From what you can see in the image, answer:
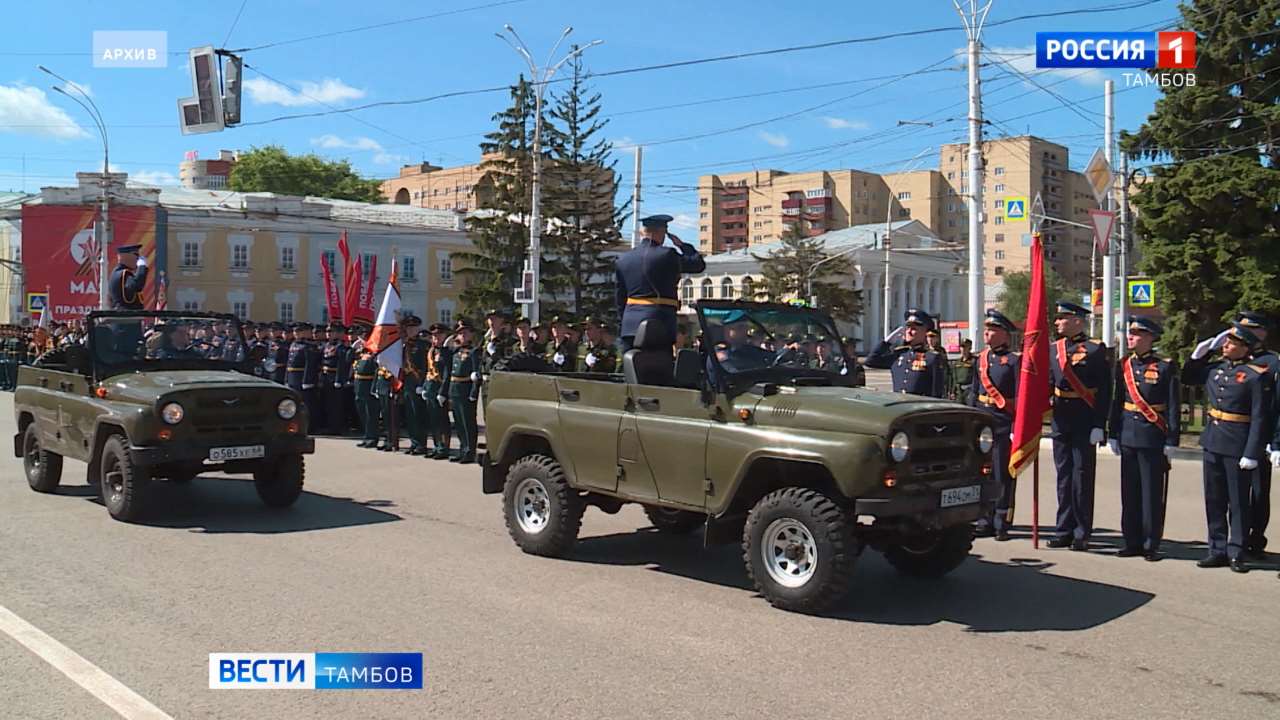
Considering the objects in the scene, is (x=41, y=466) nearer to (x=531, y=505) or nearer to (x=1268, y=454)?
(x=531, y=505)

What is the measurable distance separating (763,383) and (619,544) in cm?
255

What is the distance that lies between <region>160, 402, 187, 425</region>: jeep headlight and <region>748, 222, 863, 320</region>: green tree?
55308 millimetres

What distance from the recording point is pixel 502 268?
47.6 m

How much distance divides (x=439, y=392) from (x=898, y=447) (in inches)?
397

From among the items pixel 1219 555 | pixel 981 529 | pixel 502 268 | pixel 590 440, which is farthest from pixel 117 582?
pixel 502 268

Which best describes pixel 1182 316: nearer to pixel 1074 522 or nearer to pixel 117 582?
pixel 1074 522

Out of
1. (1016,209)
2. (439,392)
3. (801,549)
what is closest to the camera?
(801,549)

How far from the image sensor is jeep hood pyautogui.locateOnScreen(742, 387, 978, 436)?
641 centimetres

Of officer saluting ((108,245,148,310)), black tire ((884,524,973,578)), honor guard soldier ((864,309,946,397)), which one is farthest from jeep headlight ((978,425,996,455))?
officer saluting ((108,245,148,310))

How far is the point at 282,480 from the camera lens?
10234mm

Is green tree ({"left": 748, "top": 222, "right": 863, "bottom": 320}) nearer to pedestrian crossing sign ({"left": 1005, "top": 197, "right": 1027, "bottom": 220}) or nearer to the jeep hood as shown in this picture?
pedestrian crossing sign ({"left": 1005, "top": 197, "right": 1027, "bottom": 220})

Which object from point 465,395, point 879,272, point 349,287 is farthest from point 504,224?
point 879,272

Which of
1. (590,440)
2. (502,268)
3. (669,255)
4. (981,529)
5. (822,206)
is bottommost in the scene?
(981,529)

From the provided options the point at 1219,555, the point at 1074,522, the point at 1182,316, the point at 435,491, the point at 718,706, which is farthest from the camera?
the point at 1182,316
